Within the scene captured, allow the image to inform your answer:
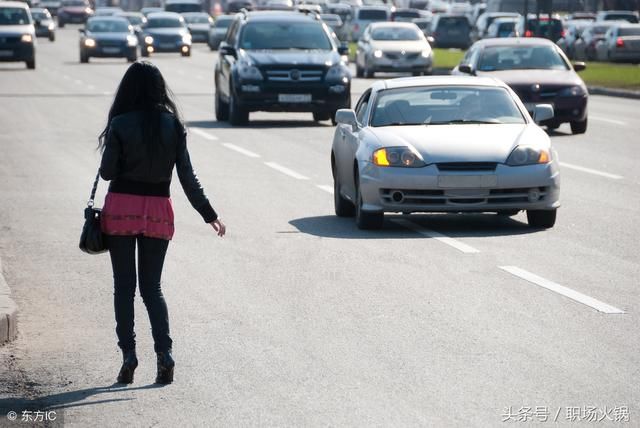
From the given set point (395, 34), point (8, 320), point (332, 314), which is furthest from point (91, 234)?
point (395, 34)

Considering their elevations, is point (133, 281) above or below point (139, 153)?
below

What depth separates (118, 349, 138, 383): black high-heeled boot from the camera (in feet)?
25.2

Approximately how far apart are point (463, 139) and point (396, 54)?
106 feet

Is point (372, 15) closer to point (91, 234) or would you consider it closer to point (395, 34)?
point (395, 34)

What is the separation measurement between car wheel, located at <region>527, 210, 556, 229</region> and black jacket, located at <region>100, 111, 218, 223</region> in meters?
6.71

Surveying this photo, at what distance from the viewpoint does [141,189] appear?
7.70m

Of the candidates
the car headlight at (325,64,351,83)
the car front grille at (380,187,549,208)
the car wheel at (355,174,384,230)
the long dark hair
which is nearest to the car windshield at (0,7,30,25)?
the car headlight at (325,64,351,83)

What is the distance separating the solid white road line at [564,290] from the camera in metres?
9.68

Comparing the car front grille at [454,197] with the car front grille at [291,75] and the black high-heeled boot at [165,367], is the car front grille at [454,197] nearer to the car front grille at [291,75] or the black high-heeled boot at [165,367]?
the black high-heeled boot at [165,367]

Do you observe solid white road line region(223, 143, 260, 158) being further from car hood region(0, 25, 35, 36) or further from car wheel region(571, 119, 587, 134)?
car hood region(0, 25, 35, 36)

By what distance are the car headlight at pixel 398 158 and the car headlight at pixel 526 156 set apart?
2.48 feet

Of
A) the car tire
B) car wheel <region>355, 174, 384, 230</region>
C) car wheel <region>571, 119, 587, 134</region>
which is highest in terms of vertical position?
car wheel <region>355, 174, 384, 230</region>

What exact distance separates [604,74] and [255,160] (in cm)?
2614

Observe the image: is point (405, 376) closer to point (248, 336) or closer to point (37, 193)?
point (248, 336)
